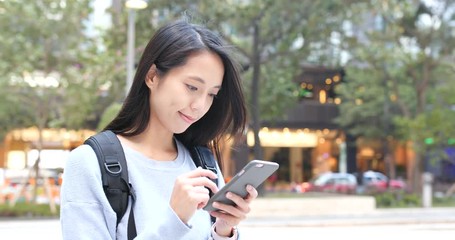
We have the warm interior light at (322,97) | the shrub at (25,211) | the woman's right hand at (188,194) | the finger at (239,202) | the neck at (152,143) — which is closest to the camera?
the woman's right hand at (188,194)

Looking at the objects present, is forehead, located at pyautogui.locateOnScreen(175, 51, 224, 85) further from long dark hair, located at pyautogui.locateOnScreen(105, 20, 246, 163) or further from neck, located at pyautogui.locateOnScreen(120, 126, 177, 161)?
neck, located at pyautogui.locateOnScreen(120, 126, 177, 161)

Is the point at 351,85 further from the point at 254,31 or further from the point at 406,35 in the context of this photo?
the point at 254,31

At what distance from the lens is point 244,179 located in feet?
5.55

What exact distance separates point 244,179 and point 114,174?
37 cm

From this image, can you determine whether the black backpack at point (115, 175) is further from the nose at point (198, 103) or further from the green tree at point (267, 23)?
the green tree at point (267, 23)

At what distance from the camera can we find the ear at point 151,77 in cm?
195

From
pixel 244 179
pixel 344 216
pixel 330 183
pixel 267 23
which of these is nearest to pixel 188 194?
pixel 244 179

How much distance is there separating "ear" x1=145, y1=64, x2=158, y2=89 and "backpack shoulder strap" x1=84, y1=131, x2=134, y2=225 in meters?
0.27

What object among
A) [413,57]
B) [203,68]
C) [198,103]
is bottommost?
[413,57]

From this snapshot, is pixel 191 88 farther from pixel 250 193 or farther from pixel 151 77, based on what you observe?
pixel 250 193

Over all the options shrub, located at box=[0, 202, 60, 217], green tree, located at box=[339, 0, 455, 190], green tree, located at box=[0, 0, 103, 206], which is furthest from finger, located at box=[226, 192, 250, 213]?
green tree, located at box=[339, 0, 455, 190]

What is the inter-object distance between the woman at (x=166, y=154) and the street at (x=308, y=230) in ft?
35.1

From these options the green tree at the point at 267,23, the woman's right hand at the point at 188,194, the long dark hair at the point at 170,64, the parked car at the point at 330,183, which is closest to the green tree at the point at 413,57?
the green tree at the point at 267,23

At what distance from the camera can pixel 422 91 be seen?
2456 centimetres
